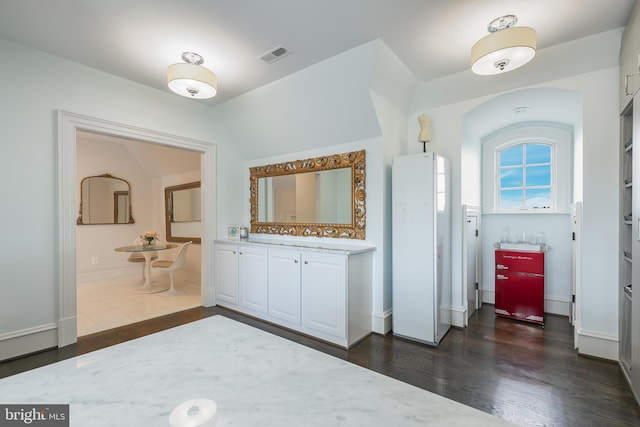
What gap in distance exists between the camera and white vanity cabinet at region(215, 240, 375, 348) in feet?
9.40

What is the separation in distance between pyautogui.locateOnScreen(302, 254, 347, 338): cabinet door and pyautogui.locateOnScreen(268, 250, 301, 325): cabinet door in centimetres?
10

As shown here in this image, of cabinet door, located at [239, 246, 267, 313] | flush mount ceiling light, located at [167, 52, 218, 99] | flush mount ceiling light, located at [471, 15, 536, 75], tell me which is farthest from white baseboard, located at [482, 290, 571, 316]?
flush mount ceiling light, located at [167, 52, 218, 99]

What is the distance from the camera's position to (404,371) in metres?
2.41

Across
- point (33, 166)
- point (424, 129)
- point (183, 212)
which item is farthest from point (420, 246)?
point (183, 212)

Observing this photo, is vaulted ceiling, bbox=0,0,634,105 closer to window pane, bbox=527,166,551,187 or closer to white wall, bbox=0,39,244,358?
white wall, bbox=0,39,244,358

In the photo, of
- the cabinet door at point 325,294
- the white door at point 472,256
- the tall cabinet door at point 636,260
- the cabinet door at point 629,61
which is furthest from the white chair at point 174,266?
the cabinet door at point 629,61

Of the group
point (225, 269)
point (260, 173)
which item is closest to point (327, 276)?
point (225, 269)

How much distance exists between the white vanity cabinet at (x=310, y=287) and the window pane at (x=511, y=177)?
2455 mm

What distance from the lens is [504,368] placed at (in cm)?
244

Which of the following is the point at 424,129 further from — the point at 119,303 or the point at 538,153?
the point at 119,303

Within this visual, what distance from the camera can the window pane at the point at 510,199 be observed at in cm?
409

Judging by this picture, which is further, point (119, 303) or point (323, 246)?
point (119, 303)

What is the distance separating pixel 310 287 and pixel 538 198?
10.9 ft

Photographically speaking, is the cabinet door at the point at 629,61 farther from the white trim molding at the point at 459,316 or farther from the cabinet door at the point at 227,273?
the cabinet door at the point at 227,273
